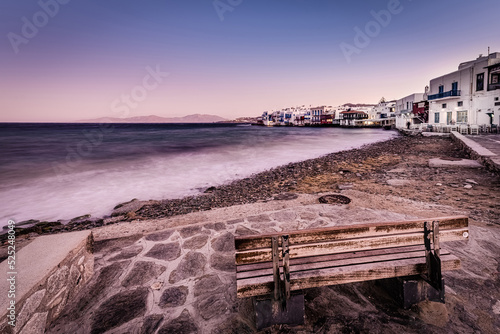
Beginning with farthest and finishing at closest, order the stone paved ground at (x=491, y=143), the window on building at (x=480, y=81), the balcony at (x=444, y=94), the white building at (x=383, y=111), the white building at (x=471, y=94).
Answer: the white building at (x=383, y=111) < the balcony at (x=444, y=94) < the window on building at (x=480, y=81) < the white building at (x=471, y=94) < the stone paved ground at (x=491, y=143)

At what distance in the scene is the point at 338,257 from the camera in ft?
8.30

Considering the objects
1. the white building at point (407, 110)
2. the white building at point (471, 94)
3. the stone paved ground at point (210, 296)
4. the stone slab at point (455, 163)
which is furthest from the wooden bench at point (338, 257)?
the white building at point (407, 110)

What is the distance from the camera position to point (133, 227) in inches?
215

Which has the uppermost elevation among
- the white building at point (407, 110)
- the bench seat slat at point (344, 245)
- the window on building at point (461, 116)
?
the white building at point (407, 110)

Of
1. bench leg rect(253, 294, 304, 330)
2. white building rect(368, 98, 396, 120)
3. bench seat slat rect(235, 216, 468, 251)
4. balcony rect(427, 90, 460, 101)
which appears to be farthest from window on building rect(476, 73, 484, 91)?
white building rect(368, 98, 396, 120)

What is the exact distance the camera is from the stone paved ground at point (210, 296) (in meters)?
2.51

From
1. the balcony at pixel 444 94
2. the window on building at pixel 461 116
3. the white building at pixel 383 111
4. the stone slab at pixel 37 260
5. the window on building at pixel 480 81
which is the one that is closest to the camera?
the stone slab at pixel 37 260

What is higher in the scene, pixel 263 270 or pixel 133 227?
pixel 263 270

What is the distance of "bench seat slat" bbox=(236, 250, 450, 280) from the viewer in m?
2.30

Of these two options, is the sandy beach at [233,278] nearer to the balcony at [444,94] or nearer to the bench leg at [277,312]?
the bench leg at [277,312]

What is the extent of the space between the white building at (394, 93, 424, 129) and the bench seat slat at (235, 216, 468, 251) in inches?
2163

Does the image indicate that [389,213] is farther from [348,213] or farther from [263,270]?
[263,270]

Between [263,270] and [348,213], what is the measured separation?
3712 millimetres

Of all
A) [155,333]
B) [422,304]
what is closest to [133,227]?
[155,333]
